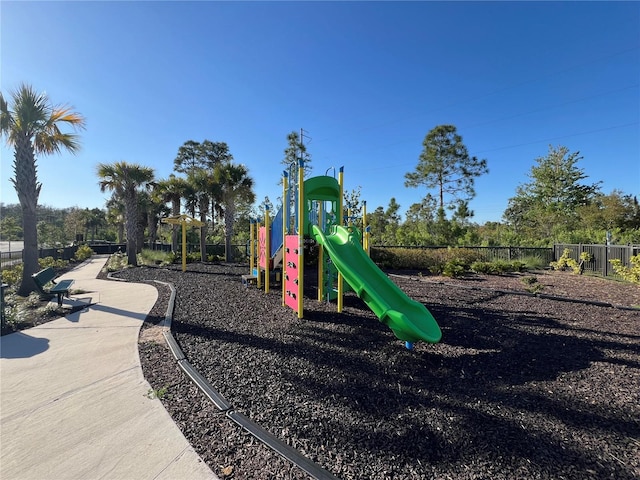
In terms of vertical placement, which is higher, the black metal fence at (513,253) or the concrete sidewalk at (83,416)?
the black metal fence at (513,253)

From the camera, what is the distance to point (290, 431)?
90.3 inches

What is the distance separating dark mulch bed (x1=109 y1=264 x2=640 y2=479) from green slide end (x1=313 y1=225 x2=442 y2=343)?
0.42 meters

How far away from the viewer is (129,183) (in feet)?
47.0

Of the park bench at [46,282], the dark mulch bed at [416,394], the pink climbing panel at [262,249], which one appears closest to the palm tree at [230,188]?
the pink climbing panel at [262,249]

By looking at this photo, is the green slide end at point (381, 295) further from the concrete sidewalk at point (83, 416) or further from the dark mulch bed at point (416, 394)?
the concrete sidewalk at point (83, 416)

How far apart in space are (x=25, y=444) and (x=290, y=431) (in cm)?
203

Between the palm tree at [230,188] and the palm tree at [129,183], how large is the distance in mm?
3636

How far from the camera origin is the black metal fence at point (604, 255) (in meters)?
10.7

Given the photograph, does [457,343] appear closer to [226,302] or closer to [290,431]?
[290,431]

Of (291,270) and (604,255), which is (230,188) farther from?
(604,255)

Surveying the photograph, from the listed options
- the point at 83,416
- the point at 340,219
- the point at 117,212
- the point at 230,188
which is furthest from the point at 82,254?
the point at 83,416

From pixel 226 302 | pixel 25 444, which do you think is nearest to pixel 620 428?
pixel 25 444

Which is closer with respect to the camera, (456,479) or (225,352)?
(456,479)

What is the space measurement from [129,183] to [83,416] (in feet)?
47.9
